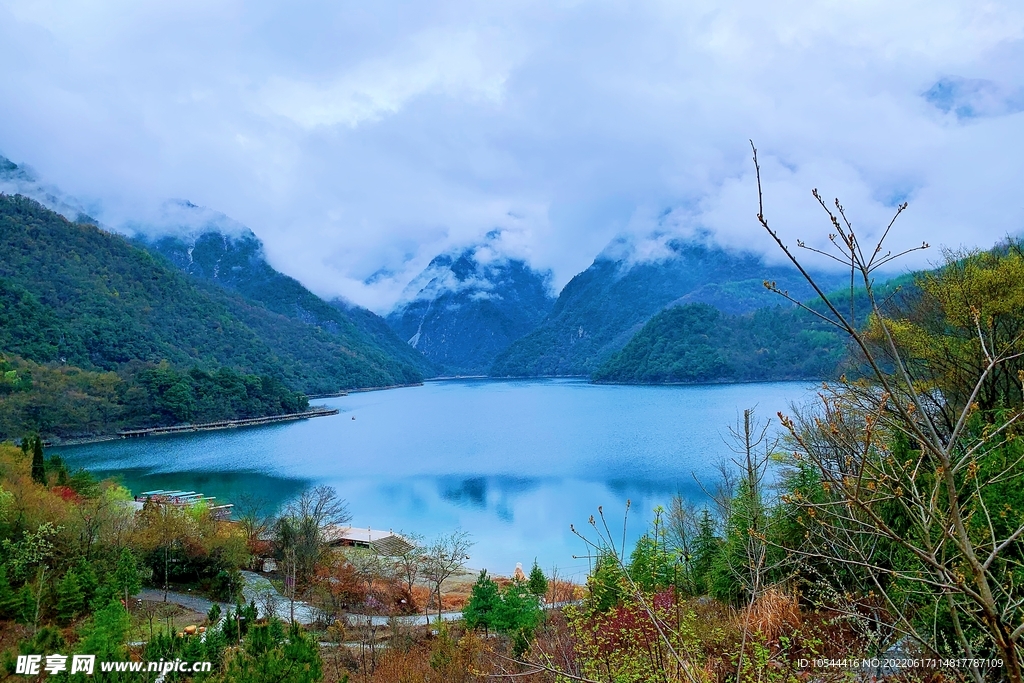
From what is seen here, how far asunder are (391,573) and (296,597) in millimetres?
2392

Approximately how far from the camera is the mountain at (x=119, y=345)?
52.5 metres

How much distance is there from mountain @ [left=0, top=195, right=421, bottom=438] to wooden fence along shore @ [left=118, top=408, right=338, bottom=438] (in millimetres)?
1151

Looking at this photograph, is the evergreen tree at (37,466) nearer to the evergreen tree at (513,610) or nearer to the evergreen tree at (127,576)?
the evergreen tree at (127,576)

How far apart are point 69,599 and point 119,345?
68477mm

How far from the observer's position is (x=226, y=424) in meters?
58.9

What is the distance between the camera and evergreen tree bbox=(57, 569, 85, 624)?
11.7 metres

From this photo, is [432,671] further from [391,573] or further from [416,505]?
[416,505]

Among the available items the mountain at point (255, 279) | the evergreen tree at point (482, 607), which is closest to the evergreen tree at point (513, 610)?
the evergreen tree at point (482, 607)

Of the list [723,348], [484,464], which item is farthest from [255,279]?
[484,464]

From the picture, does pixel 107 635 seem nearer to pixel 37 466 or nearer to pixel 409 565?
pixel 409 565

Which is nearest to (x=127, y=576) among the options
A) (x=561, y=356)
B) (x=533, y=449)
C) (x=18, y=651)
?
(x=18, y=651)

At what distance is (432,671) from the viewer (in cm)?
891

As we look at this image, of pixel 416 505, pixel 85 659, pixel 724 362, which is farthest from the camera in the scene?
pixel 724 362

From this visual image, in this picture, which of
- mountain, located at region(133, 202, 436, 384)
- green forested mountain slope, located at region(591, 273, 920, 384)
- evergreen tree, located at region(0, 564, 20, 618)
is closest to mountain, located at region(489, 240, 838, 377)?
green forested mountain slope, located at region(591, 273, 920, 384)
